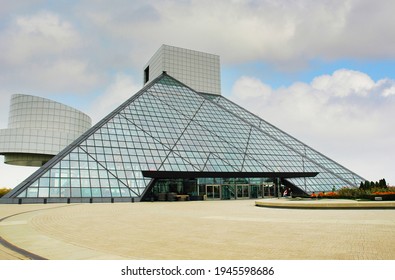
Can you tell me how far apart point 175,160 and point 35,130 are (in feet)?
115

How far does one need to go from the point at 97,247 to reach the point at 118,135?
99.8 feet

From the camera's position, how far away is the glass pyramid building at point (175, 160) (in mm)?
31984

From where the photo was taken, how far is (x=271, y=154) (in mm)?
44781

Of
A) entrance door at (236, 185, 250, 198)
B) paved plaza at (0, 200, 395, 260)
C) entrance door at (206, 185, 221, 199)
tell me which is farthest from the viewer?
entrance door at (236, 185, 250, 198)

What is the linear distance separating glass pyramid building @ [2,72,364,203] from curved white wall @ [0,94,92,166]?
856 inches

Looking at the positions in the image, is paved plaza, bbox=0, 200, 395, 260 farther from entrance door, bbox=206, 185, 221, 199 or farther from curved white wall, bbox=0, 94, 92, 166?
curved white wall, bbox=0, 94, 92, 166

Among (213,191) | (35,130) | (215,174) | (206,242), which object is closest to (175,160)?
(215,174)

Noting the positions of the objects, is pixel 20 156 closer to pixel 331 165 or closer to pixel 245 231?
pixel 331 165

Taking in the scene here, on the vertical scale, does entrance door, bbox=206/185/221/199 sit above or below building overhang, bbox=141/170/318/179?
below

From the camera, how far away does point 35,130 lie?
59.7 metres

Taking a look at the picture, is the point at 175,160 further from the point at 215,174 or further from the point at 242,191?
the point at 242,191

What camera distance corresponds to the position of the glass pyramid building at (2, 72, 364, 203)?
3198 cm

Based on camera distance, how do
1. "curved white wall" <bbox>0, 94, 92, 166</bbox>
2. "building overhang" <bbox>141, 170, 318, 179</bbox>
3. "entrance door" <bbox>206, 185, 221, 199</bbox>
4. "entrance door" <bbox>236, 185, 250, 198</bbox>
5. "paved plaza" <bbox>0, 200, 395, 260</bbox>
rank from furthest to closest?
"curved white wall" <bbox>0, 94, 92, 166</bbox> < "entrance door" <bbox>236, 185, 250, 198</bbox> < "entrance door" <bbox>206, 185, 221, 199</bbox> < "building overhang" <bbox>141, 170, 318, 179</bbox> < "paved plaza" <bbox>0, 200, 395, 260</bbox>

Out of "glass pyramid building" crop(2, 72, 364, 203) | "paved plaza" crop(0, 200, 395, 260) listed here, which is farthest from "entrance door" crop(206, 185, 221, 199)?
"paved plaza" crop(0, 200, 395, 260)
